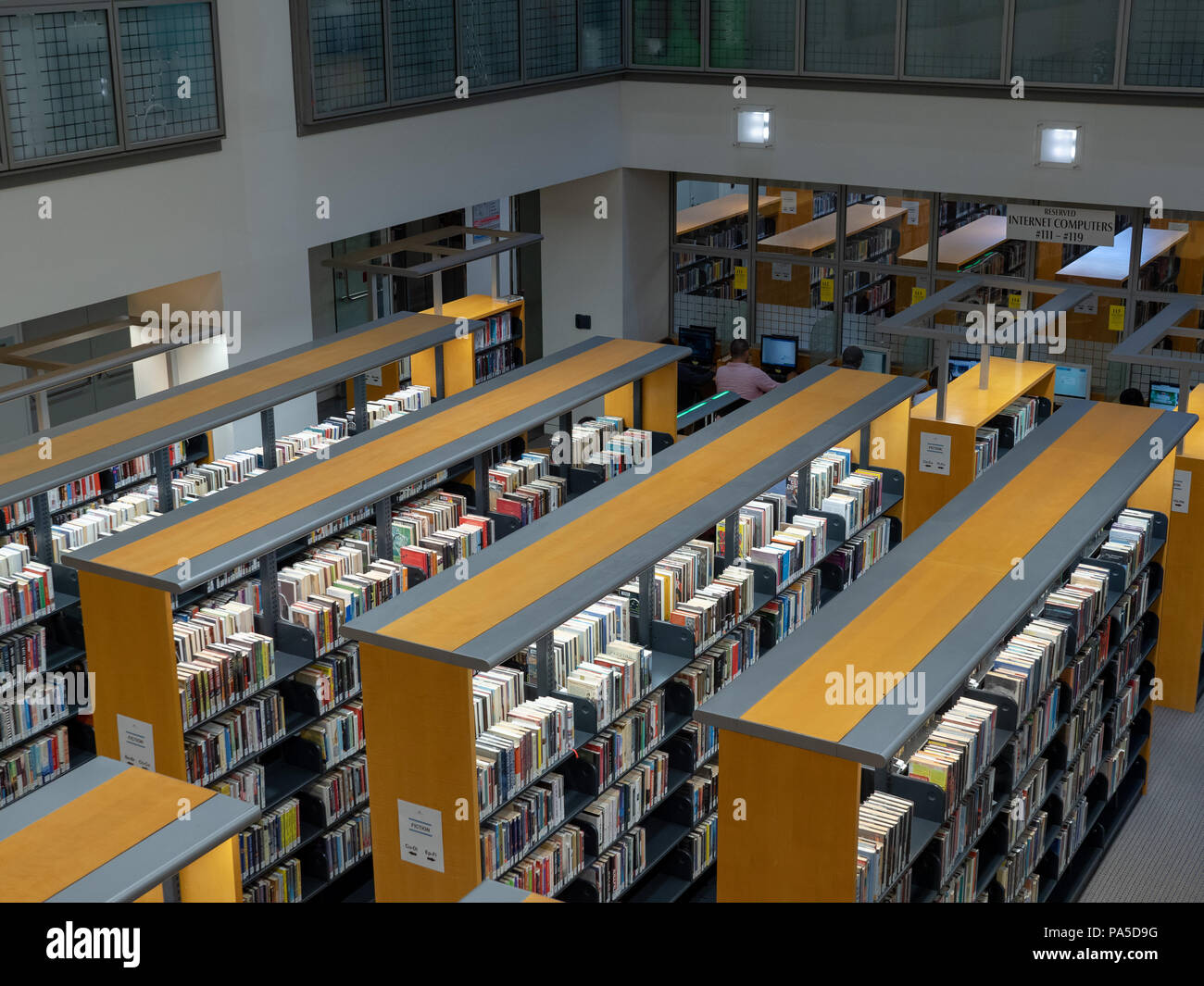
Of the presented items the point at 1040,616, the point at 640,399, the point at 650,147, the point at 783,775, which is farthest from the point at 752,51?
the point at 783,775

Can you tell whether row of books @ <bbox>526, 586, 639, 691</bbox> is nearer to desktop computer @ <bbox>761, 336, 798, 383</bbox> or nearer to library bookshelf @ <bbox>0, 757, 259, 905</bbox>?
library bookshelf @ <bbox>0, 757, 259, 905</bbox>

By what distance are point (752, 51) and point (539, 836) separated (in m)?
8.03

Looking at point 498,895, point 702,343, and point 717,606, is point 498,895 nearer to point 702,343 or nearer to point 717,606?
point 717,606

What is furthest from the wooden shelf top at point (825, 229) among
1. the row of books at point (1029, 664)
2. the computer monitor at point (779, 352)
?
the row of books at point (1029, 664)

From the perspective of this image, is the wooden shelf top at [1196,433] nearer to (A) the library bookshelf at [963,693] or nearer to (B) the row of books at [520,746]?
(A) the library bookshelf at [963,693]

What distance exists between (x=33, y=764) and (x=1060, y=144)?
329 inches

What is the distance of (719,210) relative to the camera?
12.9 m

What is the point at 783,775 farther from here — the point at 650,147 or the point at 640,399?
the point at 650,147

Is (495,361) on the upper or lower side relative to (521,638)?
lower

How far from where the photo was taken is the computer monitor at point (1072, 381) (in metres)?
11.4

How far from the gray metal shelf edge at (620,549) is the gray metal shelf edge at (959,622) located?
2.65 ft

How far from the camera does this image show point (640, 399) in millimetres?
9570

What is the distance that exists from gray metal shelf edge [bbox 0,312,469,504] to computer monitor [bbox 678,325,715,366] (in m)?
3.81

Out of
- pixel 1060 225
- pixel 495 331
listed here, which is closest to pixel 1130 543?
pixel 1060 225
